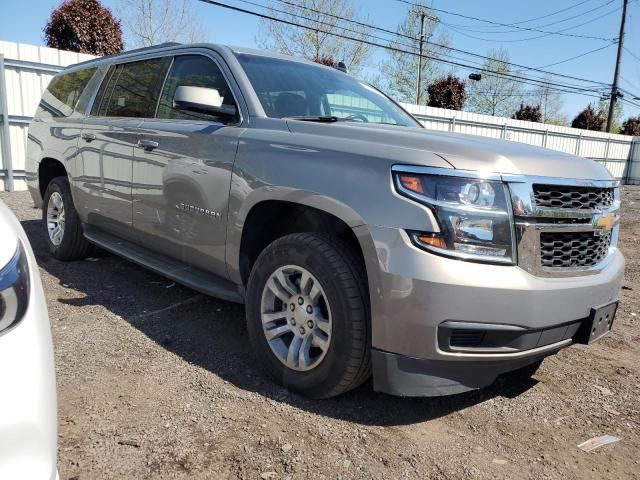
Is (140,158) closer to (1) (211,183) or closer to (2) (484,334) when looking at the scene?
(1) (211,183)

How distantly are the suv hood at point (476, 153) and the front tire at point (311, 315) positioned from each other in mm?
561

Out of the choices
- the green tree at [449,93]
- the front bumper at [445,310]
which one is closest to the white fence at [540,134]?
the green tree at [449,93]

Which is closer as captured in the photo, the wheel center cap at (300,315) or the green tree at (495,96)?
the wheel center cap at (300,315)

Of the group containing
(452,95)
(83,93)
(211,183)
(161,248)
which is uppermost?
(452,95)

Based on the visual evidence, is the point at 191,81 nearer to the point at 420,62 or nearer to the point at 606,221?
the point at 606,221

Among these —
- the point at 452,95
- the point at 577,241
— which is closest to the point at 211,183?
the point at 577,241

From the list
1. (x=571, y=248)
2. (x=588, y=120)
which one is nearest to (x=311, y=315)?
(x=571, y=248)

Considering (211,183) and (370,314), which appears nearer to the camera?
(370,314)

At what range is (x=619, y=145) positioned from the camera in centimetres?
2481

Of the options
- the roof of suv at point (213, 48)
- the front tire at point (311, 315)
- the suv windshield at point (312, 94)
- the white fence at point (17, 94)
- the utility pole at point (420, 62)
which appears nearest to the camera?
the front tire at point (311, 315)

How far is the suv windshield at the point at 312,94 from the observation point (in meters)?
3.32

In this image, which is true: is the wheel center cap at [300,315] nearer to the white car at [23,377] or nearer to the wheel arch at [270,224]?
the wheel arch at [270,224]

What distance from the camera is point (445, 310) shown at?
2180 mm

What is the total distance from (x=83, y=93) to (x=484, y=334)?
14.7 ft
